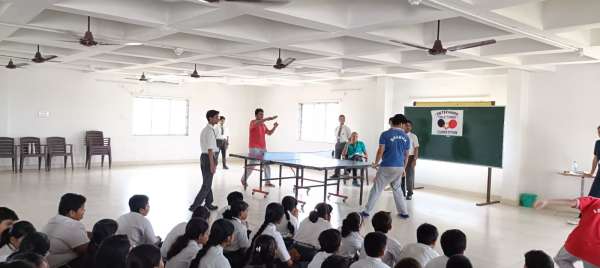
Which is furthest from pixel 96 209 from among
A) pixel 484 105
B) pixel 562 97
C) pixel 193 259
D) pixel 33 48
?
pixel 562 97

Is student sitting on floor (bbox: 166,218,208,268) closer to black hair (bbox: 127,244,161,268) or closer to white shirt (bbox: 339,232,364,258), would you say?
black hair (bbox: 127,244,161,268)

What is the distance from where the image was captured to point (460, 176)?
8.84 m

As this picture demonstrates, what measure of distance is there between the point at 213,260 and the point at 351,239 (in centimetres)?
113

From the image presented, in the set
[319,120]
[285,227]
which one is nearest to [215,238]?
[285,227]

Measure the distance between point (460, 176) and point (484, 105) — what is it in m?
1.53

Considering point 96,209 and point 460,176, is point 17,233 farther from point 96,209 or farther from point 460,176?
point 460,176

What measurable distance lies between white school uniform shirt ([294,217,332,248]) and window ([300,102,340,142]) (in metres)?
7.81

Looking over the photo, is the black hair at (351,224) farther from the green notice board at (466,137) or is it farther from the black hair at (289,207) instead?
the green notice board at (466,137)

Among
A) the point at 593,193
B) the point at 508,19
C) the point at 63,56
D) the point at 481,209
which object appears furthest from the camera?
the point at 63,56

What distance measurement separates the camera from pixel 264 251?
117 inches

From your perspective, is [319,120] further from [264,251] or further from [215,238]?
[215,238]

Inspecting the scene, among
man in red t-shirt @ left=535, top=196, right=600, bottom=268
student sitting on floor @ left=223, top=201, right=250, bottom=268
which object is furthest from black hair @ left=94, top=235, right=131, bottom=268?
man in red t-shirt @ left=535, top=196, right=600, bottom=268

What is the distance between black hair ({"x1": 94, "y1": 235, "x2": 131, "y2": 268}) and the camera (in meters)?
2.42

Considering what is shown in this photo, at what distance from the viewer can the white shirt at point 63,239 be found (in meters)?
2.94
